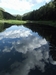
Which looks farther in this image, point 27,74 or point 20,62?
point 20,62

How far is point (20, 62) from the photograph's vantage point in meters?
16.0

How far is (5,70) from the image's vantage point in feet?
43.9

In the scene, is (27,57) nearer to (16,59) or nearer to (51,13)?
(16,59)

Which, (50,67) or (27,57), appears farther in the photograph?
(27,57)

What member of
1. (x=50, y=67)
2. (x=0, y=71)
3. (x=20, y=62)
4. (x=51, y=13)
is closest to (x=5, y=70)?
(x=0, y=71)

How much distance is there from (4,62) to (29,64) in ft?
8.67

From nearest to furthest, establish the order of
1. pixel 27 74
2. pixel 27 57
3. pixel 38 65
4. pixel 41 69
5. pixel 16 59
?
pixel 27 74, pixel 41 69, pixel 38 65, pixel 16 59, pixel 27 57

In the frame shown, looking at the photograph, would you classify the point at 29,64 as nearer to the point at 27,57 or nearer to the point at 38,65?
the point at 38,65

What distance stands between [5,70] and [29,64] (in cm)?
300

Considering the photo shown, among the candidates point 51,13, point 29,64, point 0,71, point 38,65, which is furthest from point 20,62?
point 51,13

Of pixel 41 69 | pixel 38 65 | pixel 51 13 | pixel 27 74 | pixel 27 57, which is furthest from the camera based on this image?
pixel 51 13

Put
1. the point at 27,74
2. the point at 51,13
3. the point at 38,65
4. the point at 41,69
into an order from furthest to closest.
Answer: the point at 51,13
the point at 38,65
the point at 41,69
the point at 27,74

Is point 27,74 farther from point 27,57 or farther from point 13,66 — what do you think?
point 27,57

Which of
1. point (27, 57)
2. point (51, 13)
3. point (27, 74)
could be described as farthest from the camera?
point (51, 13)
